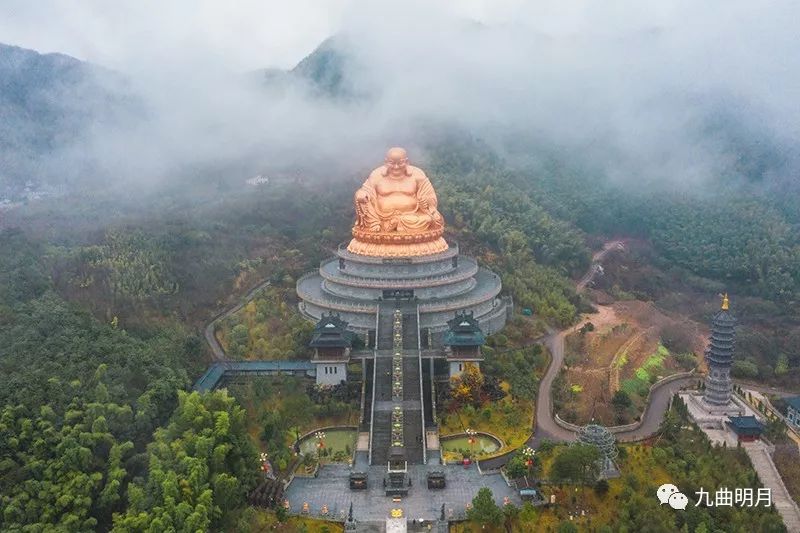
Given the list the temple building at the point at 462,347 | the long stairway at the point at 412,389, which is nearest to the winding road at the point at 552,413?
the long stairway at the point at 412,389

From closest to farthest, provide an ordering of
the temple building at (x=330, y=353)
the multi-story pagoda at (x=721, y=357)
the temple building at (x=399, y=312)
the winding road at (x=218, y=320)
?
the temple building at (x=399, y=312), the multi-story pagoda at (x=721, y=357), the temple building at (x=330, y=353), the winding road at (x=218, y=320)


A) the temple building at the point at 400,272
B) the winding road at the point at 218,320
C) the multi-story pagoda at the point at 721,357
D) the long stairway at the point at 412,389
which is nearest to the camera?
the long stairway at the point at 412,389

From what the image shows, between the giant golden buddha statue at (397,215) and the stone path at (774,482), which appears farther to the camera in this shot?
the giant golden buddha statue at (397,215)

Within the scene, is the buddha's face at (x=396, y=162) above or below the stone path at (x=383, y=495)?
above

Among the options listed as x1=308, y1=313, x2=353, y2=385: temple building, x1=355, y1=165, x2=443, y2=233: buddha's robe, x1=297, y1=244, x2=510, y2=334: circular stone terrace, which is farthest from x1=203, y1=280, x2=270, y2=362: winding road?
x1=355, y1=165, x2=443, y2=233: buddha's robe

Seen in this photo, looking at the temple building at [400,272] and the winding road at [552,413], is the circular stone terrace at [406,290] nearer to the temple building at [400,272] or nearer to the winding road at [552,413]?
the temple building at [400,272]

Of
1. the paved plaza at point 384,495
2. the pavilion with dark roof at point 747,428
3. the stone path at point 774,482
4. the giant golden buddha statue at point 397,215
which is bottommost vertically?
the stone path at point 774,482

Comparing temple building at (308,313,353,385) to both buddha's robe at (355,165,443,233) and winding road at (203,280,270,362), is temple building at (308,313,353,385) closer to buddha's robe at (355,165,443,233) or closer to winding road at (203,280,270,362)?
winding road at (203,280,270,362)
